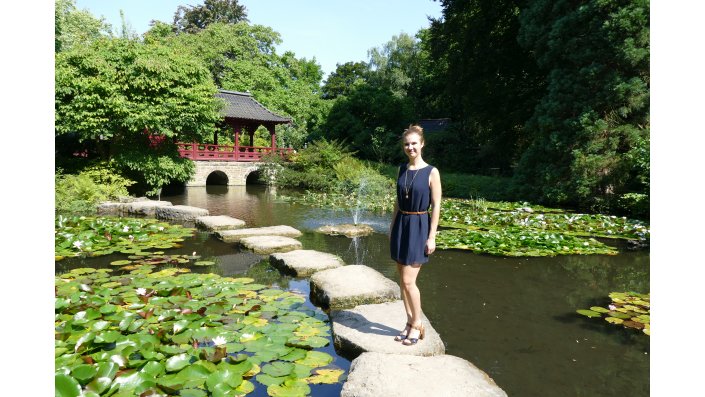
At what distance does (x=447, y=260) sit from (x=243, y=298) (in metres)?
3.24

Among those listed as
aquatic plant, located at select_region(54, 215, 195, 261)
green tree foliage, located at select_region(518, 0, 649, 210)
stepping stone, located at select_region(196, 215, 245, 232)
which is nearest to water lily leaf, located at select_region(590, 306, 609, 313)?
aquatic plant, located at select_region(54, 215, 195, 261)

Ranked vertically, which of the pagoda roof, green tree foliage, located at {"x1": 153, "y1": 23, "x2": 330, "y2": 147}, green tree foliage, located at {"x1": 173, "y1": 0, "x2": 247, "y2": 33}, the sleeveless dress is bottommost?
the sleeveless dress

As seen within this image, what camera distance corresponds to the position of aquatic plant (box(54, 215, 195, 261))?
6070 millimetres

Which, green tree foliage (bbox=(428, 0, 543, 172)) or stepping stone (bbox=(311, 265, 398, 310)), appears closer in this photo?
stepping stone (bbox=(311, 265, 398, 310))

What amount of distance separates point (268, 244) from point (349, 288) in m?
2.63

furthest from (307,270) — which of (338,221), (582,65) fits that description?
(582,65)

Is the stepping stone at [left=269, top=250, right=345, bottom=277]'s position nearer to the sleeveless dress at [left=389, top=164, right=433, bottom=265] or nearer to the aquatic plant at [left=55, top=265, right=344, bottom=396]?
the aquatic plant at [left=55, top=265, right=344, bottom=396]

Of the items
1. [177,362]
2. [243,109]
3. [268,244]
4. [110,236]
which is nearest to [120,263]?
[110,236]

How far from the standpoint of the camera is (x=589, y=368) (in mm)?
3115

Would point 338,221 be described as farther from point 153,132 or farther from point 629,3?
point 629,3

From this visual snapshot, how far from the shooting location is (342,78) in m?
43.5

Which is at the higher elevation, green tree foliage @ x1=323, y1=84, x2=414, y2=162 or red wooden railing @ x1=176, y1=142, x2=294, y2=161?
green tree foliage @ x1=323, y1=84, x2=414, y2=162

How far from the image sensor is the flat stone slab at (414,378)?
2.40 metres

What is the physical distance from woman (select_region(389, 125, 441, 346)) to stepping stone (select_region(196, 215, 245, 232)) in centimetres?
548
